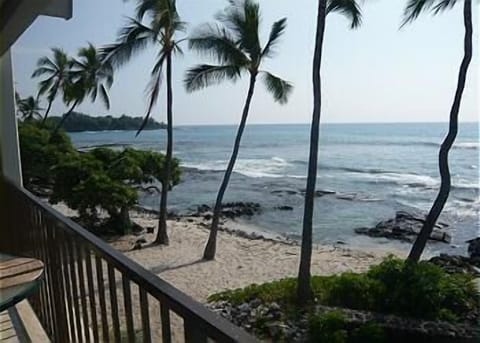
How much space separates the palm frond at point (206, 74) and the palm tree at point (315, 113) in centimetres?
243

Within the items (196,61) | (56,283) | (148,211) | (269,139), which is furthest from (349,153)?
(56,283)

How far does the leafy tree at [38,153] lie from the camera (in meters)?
10.4

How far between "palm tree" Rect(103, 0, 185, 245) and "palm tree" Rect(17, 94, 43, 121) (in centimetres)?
515

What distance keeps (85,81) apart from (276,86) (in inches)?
228

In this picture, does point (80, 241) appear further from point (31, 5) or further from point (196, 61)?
point (196, 61)

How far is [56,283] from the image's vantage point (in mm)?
1310

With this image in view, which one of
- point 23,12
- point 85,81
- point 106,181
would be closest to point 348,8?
point 23,12

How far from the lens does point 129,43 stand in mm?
8500

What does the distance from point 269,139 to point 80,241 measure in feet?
57.1

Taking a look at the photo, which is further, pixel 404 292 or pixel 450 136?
pixel 404 292

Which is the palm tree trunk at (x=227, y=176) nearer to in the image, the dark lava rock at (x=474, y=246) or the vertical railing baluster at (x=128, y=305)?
the dark lava rock at (x=474, y=246)

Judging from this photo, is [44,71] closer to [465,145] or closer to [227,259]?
[227,259]

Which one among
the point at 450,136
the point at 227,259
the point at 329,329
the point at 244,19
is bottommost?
the point at 227,259

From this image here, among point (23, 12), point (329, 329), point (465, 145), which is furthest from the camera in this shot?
point (329, 329)
